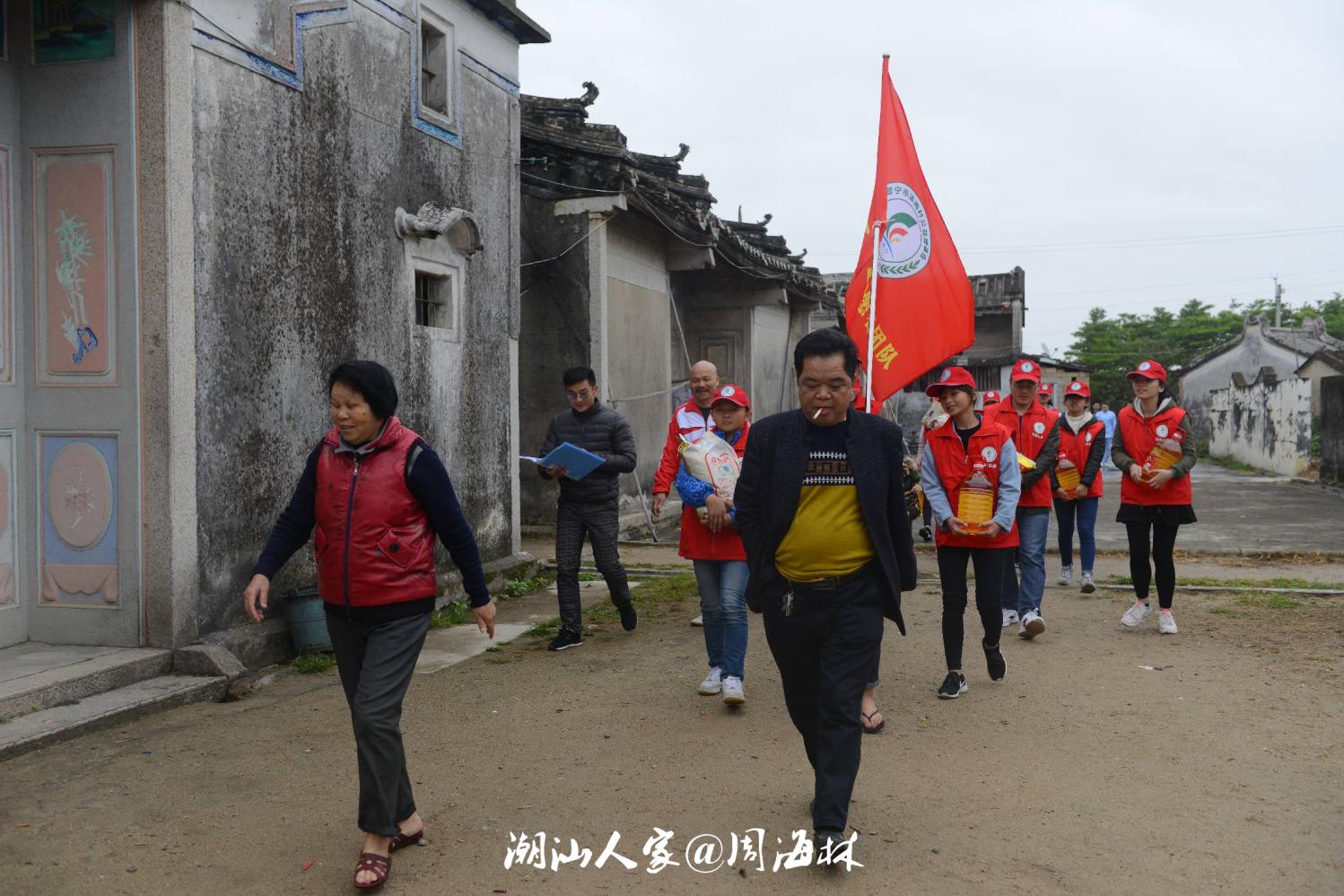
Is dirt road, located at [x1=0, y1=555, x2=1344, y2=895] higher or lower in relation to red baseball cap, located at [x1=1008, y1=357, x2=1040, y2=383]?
lower

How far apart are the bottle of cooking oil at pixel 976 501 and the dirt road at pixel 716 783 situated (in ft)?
3.26

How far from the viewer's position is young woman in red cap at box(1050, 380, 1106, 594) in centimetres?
978

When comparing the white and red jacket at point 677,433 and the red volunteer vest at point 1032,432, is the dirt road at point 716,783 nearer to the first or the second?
the white and red jacket at point 677,433

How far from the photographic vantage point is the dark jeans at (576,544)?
794 cm

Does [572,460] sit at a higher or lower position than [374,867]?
higher

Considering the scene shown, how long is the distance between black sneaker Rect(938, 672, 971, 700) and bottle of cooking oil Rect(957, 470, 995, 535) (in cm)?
82

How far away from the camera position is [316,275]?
7.90 meters

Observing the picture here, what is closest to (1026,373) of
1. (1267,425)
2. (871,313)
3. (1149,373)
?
(1149,373)

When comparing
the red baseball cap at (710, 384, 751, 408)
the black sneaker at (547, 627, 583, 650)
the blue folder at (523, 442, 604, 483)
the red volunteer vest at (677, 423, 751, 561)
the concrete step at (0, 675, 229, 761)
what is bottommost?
the black sneaker at (547, 627, 583, 650)

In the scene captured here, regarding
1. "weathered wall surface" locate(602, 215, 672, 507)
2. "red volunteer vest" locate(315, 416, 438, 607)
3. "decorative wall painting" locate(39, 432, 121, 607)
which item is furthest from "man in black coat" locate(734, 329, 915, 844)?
"weathered wall surface" locate(602, 215, 672, 507)

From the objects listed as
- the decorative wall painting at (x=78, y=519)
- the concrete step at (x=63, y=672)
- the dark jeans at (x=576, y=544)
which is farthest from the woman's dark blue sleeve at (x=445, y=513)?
the dark jeans at (x=576, y=544)

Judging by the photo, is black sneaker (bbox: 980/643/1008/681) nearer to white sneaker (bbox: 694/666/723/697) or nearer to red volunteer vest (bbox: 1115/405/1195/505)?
white sneaker (bbox: 694/666/723/697)

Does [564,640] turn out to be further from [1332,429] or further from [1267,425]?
[1267,425]

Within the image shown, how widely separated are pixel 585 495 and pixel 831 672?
401cm
